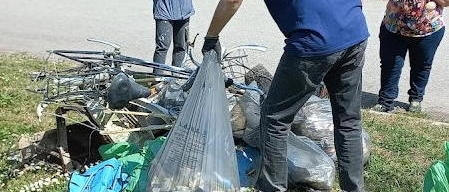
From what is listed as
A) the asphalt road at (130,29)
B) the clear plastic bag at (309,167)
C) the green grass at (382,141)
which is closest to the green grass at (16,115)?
the green grass at (382,141)

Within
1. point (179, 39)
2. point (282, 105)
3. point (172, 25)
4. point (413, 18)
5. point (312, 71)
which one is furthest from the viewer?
point (179, 39)

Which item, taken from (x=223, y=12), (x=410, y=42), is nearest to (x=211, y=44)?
(x=223, y=12)

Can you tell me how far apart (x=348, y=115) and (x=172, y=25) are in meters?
2.53

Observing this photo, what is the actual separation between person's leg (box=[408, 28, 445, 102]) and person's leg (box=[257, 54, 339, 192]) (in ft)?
7.95

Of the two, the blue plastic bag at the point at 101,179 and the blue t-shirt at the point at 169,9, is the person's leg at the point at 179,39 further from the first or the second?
the blue plastic bag at the point at 101,179

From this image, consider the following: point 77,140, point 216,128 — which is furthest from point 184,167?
point 77,140

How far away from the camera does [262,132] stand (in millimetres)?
3746

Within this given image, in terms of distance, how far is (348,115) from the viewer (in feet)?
12.5

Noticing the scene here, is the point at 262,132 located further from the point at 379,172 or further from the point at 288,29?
the point at 379,172

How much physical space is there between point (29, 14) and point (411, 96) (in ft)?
19.5

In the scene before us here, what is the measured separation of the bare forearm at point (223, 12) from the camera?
3385 millimetres

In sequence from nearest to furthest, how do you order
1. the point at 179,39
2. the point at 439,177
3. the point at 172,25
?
the point at 439,177 < the point at 172,25 < the point at 179,39

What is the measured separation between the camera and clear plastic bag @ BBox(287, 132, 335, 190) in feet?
12.9

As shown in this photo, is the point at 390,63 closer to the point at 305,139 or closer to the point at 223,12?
the point at 305,139
